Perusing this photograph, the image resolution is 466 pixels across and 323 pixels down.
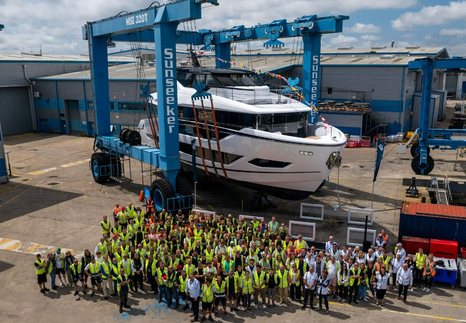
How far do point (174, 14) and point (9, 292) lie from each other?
948cm

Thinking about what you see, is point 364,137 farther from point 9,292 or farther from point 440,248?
point 9,292

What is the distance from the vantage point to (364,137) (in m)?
31.0

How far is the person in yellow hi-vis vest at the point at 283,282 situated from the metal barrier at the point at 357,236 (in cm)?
383

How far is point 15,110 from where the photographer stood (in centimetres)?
3641

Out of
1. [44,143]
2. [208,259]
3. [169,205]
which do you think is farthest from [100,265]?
[44,143]

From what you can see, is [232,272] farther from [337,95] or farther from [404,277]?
[337,95]

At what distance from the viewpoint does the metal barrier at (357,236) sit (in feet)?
41.9

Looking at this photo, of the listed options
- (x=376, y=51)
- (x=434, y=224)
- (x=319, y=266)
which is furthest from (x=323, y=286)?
(x=376, y=51)

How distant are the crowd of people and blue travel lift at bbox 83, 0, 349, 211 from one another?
397cm

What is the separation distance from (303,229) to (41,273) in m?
7.76

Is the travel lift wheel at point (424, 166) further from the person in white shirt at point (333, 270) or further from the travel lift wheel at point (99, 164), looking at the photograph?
the travel lift wheel at point (99, 164)

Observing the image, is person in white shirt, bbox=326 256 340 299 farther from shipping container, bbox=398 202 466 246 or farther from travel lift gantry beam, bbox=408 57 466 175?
travel lift gantry beam, bbox=408 57 466 175

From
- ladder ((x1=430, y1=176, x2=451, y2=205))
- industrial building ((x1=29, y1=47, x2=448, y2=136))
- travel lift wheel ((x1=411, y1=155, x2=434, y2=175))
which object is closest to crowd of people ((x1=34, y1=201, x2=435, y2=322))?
ladder ((x1=430, y1=176, x2=451, y2=205))

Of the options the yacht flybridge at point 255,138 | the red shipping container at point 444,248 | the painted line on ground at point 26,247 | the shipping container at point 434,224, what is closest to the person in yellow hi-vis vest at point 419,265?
the red shipping container at point 444,248
